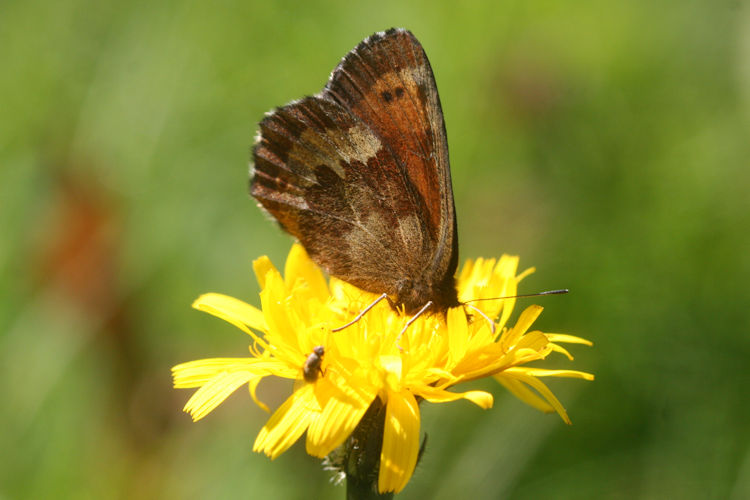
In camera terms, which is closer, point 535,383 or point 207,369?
point 535,383

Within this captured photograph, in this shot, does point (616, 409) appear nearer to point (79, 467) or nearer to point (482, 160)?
point (482, 160)

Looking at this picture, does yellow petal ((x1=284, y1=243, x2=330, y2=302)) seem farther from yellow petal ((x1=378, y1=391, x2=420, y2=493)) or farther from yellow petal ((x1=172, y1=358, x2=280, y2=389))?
yellow petal ((x1=378, y1=391, x2=420, y2=493))

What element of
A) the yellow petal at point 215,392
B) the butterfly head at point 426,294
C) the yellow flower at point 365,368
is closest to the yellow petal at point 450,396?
the yellow flower at point 365,368

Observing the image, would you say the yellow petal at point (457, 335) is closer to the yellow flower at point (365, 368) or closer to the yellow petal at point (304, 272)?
the yellow flower at point (365, 368)

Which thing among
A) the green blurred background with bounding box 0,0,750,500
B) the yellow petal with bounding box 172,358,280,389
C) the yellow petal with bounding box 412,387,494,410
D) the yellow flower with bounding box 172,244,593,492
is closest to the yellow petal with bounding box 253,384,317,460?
the yellow flower with bounding box 172,244,593,492

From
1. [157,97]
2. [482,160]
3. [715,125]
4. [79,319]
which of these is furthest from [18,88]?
[715,125]

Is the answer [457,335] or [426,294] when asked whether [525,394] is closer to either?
[457,335]

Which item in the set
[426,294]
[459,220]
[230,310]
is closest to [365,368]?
[426,294]
